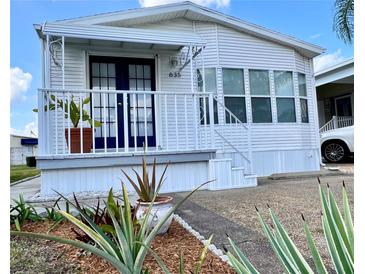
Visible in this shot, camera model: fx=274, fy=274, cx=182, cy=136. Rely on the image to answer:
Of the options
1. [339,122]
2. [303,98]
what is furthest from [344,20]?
[339,122]

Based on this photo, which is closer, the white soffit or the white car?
the white soffit

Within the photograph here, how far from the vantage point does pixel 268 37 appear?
7773 mm

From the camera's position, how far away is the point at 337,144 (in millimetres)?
9844

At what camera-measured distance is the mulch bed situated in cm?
188

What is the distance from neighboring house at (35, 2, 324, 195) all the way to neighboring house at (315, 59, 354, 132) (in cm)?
389

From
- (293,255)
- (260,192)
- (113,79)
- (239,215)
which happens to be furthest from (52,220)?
(113,79)

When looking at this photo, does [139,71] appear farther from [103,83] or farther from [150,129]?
[150,129]

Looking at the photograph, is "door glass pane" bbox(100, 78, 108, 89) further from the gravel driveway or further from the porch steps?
the gravel driveway

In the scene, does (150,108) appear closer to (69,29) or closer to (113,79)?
(113,79)

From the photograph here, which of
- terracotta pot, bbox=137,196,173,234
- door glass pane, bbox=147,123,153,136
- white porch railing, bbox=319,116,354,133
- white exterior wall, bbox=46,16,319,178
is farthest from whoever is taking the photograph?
white porch railing, bbox=319,116,354,133

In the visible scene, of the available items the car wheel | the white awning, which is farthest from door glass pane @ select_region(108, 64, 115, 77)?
the car wheel

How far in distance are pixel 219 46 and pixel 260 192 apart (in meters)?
4.30

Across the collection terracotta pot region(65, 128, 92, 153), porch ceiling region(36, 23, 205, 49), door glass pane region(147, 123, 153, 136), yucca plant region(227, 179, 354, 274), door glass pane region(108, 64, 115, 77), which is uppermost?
porch ceiling region(36, 23, 205, 49)

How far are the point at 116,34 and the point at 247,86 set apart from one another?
3819 mm
